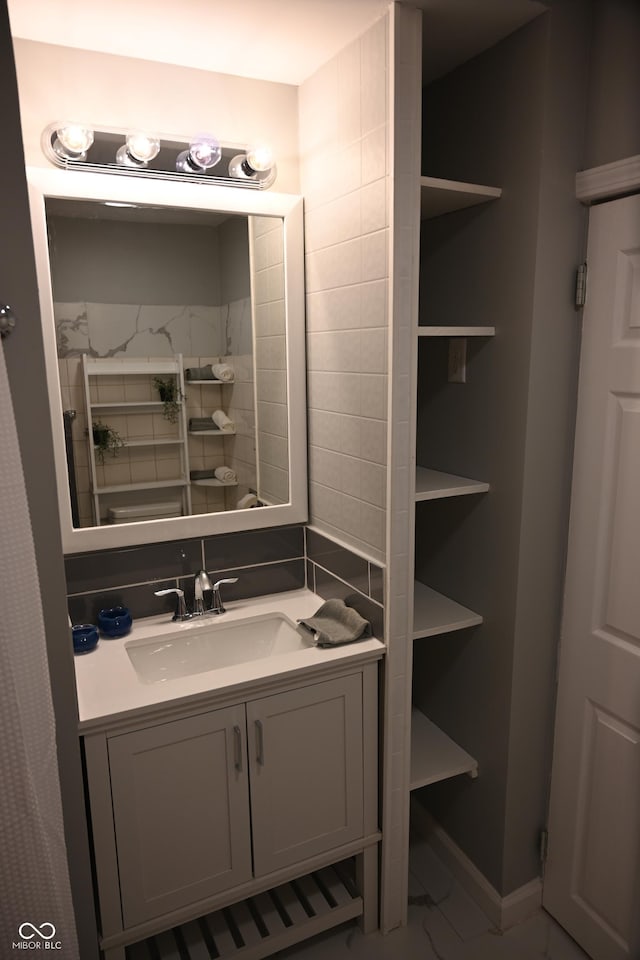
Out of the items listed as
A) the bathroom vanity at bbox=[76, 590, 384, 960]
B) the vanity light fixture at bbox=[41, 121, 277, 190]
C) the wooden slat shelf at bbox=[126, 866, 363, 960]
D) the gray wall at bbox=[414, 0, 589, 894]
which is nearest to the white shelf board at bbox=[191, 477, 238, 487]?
the bathroom vanity at bbox=[76, 590, 384, 960]

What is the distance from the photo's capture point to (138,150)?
63.4 inches

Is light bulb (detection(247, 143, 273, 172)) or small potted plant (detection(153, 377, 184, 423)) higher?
light bulb (detection(247, 143, 273, 172))

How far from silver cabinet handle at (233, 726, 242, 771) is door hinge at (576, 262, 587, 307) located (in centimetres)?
132

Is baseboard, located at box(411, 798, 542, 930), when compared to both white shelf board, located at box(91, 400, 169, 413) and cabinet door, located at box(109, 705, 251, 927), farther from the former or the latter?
white shelf board, located at box(91, 400, 169, 413)

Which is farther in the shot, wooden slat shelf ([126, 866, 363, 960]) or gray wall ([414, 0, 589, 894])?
wooden slat shelf ([126, 866, 363, 960])

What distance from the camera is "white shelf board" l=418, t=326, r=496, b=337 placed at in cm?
158

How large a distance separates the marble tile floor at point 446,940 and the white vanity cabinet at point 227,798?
12 centimetres

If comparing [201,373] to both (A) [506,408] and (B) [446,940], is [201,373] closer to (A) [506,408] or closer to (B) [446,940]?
(A) [506,408]

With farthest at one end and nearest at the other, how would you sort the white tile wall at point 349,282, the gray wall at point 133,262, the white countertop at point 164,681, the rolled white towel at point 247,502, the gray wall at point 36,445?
the rolled white towel at point 247,502
the gray wall at point 133,262
the white tile wall at point 349,282
the white countertop at point 164,681
the gray wall at point 36,445

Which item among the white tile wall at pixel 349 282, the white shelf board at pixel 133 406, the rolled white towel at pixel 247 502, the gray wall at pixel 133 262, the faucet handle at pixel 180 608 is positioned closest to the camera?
the white tile wall at pixel 349 282

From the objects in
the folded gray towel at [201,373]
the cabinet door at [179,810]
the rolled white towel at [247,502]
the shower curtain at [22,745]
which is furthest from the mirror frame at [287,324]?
the shower curtain at [22,745]

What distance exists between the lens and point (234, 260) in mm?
1825

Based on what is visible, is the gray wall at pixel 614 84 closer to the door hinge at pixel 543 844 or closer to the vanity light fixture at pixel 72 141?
the vanity light fixture at pixel 72 141

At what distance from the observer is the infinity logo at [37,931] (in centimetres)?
100
